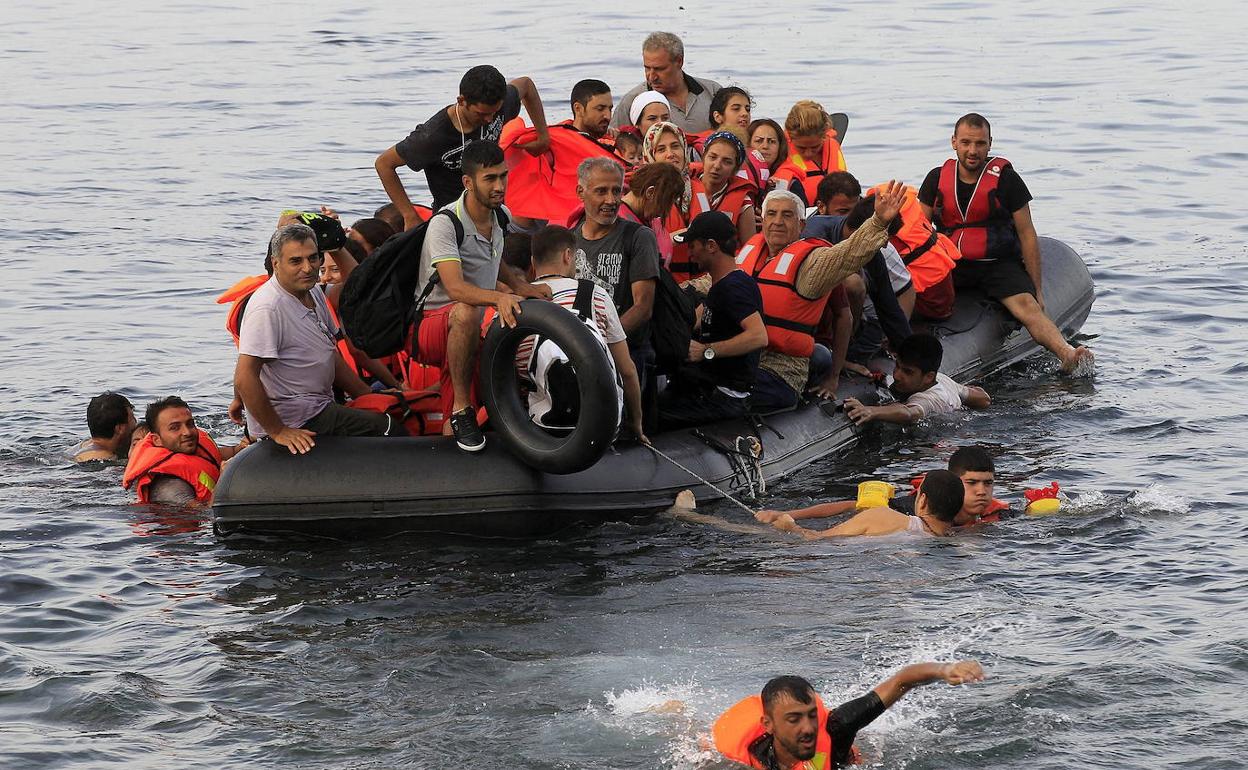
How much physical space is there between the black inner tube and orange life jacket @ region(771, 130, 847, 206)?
3.60 m

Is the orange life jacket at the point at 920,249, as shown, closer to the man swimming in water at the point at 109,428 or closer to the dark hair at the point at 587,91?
the dark hair at the point at 587,91

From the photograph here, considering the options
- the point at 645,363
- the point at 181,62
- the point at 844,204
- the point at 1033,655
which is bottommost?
the point at 1033,655

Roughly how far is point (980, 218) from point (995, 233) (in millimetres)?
167

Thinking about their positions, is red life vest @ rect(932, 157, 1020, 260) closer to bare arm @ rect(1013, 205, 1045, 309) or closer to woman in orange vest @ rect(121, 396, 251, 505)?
bare arm @ rect(1013, 205, 1045, 309)

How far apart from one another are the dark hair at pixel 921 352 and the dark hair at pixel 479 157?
11.5 feet

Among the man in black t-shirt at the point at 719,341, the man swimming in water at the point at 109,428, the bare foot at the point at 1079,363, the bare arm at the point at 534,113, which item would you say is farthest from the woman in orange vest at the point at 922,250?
the man swimming in water at the point at 109,428

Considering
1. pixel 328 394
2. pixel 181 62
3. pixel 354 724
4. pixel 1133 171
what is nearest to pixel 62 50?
pixel 181 62

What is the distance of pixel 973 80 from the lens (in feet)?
80.3

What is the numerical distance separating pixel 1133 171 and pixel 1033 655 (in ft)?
43.9

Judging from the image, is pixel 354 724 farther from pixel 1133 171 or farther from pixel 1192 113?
pixel 1192 113

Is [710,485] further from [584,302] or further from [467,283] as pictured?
[467,283]

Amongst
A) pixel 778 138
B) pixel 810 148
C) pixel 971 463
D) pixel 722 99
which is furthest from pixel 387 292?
pixel 810 148

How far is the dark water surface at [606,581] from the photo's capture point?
6555 millimetres

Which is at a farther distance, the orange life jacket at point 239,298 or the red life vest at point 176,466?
the red life vest at point 176,466
